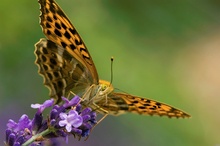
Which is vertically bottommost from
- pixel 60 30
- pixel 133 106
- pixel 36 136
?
pixel 36 136

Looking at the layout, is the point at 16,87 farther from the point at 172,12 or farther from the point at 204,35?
the point at 204,35

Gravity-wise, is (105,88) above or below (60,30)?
below

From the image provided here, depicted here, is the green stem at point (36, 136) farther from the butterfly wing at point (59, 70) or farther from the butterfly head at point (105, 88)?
the butterfly head at point (105, 88)

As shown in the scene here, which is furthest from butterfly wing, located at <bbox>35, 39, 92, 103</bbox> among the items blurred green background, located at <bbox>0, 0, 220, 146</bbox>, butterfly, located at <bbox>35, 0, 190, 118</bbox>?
blurred green background, located at <bbox>0, 0, 220, 146</bbox>

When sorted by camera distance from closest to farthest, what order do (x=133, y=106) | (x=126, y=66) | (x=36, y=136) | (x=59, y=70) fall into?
(x=36, y=136) < (x=133, y=106) < (x=59, y=70) < (x=126, y=66)

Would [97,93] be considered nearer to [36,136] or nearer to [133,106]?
[133,106]

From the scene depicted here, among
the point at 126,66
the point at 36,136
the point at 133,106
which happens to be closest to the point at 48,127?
the point at 36,136

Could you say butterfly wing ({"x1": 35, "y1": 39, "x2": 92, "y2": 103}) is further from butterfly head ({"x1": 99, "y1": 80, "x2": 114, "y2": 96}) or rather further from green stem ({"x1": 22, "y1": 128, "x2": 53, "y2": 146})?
green stem ({"x1": 22, "y1": 128, "x2": 53, "y2": 146})
